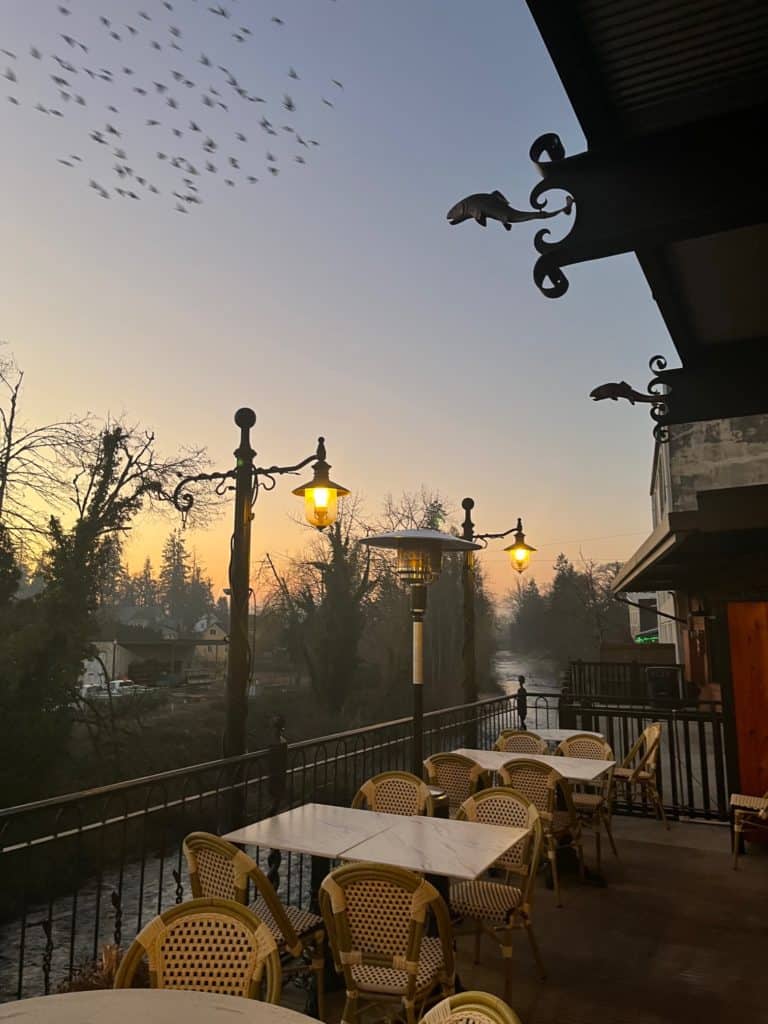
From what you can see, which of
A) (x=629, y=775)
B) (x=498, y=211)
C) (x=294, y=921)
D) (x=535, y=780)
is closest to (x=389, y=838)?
(x=294, y=921)

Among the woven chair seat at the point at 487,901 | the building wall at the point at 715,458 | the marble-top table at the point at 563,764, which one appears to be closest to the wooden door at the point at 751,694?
the marble-top table at the point at 563,764

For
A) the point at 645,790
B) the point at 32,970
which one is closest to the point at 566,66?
the point at 645,790

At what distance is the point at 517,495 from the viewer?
35375 mm

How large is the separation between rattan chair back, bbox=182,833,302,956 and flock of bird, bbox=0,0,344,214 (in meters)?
3.50

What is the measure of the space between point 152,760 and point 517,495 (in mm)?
22067

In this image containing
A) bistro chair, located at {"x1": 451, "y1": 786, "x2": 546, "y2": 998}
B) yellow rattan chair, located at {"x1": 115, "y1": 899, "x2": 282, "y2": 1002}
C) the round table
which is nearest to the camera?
the round table

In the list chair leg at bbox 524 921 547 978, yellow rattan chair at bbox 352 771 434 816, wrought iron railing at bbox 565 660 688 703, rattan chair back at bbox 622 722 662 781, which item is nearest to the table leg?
yellow rattan chair at bbox 352 771 434 816

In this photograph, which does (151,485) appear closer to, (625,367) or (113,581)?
(113,581)

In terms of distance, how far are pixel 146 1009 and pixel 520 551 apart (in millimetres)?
10178

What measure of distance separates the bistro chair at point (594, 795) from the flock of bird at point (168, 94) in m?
5.49

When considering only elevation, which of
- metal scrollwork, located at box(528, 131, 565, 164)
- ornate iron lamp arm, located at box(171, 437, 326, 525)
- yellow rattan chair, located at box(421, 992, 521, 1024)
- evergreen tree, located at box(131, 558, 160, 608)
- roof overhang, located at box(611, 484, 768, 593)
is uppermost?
evergreen tree, located at box(131, 558, 160, 608)

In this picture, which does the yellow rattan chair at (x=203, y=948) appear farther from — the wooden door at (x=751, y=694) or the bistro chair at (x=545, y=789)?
the wooden door at (x=751, y=694)

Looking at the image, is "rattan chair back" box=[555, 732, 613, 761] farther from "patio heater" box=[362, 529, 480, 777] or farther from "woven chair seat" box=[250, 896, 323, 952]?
"woven chair seat" box=[250, 896, 323, 952]

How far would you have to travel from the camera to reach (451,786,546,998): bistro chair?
3703 mm
